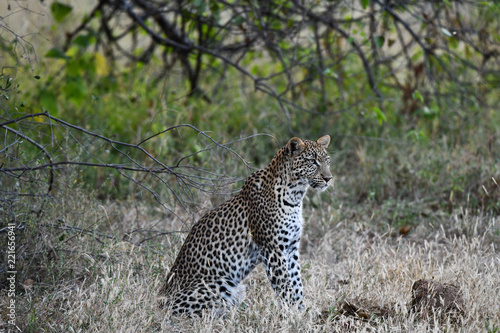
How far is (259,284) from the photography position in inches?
185

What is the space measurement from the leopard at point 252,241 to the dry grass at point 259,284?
15 centimetres

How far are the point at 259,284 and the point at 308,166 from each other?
40.6 inches

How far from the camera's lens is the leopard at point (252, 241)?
4266 mm

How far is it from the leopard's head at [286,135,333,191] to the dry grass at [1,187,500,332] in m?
0.76

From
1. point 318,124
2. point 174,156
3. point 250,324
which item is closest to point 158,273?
point 250,324

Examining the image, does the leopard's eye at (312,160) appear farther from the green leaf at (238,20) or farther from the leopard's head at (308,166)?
the green leaf at (238,20)

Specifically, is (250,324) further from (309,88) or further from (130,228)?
(309,88)

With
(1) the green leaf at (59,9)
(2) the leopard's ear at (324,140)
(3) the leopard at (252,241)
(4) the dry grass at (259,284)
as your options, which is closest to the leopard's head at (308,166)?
(3) the leopard at (252,241)

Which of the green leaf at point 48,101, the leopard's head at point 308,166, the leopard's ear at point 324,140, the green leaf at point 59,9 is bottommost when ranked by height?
the leopard's head at point 308,166

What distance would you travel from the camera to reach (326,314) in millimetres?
4051

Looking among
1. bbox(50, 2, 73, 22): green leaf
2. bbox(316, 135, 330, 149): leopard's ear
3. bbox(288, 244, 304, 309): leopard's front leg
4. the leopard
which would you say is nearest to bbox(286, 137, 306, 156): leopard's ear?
the leopard

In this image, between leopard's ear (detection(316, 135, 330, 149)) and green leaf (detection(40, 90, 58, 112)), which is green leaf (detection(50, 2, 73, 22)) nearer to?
green leaf (detection(40, 90, 58, 112))

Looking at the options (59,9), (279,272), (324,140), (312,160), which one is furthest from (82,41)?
(279,272)

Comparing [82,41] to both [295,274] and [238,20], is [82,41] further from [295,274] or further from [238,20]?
[295,274]
